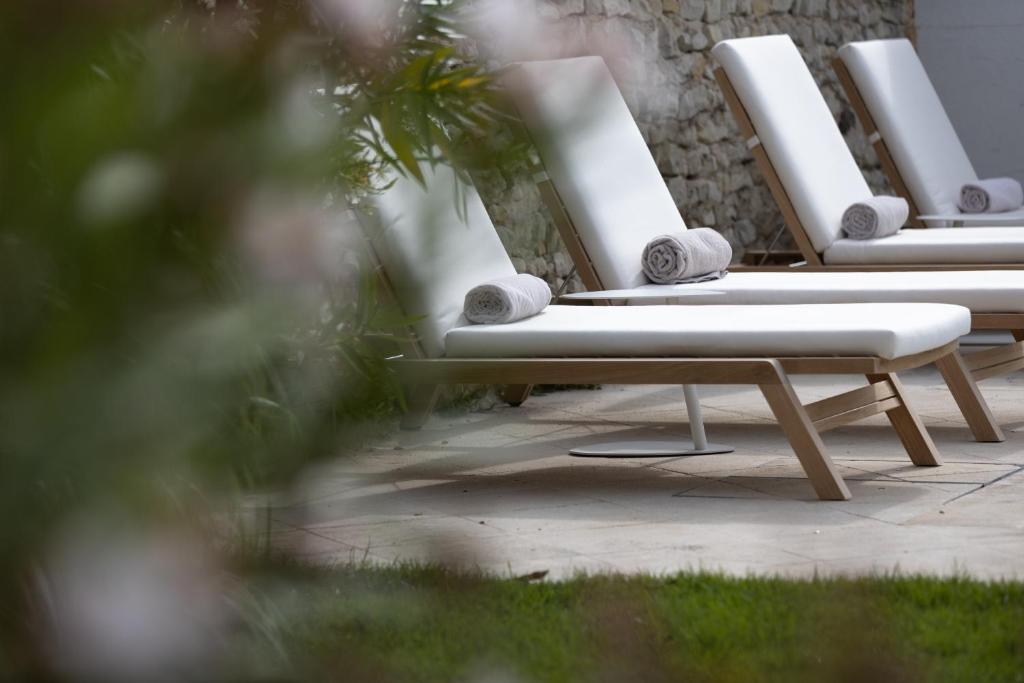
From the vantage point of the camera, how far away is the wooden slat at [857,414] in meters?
3.58

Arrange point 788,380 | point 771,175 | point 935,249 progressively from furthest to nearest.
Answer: point 771,175 → point 935,249 → point 788,380

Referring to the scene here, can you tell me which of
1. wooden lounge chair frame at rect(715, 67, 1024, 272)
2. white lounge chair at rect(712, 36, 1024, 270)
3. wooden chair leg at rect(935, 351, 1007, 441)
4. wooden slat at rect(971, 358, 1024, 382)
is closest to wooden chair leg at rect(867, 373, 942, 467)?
wooden chair leg at rect(935, 351, 1007, 441)

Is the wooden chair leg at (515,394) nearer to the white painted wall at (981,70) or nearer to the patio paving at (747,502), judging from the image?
the patio paving at (747,502)

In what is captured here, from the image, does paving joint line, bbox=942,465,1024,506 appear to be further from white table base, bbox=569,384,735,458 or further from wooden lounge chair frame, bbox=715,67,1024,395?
white table base, bbox=569,384,735,458

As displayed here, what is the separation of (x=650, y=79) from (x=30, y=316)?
0.19 metres

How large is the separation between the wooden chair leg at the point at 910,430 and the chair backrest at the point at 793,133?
1.65 meters

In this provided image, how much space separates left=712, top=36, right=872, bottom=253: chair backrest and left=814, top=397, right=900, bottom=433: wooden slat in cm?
170

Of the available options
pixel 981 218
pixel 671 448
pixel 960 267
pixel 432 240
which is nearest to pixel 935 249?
pixel 960 267

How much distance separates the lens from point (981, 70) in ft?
26.5

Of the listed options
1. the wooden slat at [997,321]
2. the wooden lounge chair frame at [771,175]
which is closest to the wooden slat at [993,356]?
the wooden slat at [997,321]

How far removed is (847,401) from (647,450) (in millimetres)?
641

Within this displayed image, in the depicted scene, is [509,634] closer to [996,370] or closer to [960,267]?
[996,370]

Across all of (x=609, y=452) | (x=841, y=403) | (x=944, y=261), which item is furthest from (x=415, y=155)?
(x=944, y=261)

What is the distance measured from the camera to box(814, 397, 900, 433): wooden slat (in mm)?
3581
